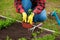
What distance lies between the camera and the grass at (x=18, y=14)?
5.48 metres

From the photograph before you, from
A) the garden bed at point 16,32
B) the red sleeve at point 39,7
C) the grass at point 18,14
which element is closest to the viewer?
the garden bed at point 16,32

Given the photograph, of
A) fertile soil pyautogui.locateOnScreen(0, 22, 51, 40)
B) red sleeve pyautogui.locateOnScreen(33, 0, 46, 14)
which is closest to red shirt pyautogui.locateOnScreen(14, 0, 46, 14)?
red sleeve pyautogui.locateOnScreen(33, 0, 46, 14)

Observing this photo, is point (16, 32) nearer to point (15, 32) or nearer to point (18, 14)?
point (15, 32)

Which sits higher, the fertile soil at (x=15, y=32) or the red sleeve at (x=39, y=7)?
the red sleeve at (x=39, y=7)

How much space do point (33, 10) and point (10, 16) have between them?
1.22 metres

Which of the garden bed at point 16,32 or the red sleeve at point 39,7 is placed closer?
the garden bed at point 16,32

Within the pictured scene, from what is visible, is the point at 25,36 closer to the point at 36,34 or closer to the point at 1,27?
the point at 36,34

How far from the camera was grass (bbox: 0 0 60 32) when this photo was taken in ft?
18.0

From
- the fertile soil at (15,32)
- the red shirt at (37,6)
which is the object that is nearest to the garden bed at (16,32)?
the fertile soil at (15,32)

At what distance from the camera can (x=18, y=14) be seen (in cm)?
612

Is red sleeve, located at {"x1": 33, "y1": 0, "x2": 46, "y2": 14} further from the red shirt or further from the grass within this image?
the grass

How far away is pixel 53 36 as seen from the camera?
15.4 ft

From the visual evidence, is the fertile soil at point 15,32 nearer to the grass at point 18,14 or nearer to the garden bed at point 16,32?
the garden bed at point 16,32

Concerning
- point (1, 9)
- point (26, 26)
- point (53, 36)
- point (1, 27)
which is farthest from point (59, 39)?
point (1, 9)
